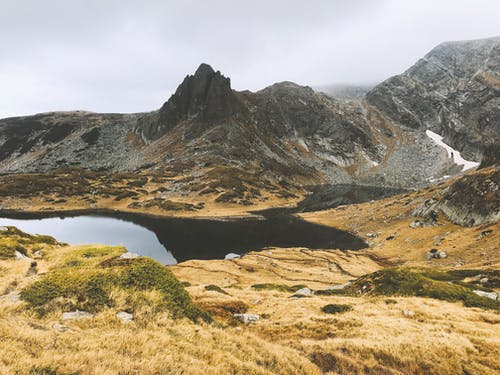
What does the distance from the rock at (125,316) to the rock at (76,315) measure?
1.01 meters

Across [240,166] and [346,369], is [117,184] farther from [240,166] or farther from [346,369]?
[346,369]

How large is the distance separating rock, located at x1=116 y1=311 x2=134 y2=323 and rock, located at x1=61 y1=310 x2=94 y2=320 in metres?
1.01

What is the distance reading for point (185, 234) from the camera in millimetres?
83625

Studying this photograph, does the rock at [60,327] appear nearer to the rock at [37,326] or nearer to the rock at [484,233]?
the rock at [37,326]

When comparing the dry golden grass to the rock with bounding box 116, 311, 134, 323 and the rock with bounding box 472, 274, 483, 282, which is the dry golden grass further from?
the rock with bounding box 472, 274, 483, 282

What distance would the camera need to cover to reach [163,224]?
95.4 meters

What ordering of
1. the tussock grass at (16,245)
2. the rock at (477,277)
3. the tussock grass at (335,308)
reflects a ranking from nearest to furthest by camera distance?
the tussock grass at (335,308) < the tussock grass at (16,245) < the rock at (477,277)

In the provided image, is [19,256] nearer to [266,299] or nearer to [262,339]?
[266,299]

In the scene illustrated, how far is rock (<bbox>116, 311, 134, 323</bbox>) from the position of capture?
11669 millimetres

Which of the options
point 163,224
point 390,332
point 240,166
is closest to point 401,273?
point 390,332

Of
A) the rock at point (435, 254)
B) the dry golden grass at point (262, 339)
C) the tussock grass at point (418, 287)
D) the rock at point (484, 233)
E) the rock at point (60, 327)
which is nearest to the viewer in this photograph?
the dry golden grass at point (262, 339)

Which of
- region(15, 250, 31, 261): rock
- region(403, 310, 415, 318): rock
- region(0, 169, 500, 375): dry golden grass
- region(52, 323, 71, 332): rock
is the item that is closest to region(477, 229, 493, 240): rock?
region(0, 169, 500, 375): dry golden grass

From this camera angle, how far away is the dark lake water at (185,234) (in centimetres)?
7069

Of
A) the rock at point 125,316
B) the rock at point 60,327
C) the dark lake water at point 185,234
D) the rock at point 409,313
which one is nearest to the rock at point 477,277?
the rock at point 409,313
